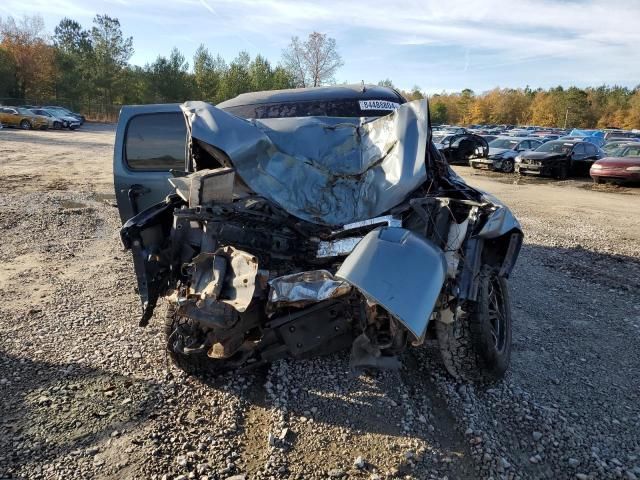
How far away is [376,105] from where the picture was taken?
5.19 m

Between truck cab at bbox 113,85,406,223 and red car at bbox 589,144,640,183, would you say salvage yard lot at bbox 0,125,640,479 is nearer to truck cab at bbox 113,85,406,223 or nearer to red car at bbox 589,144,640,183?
truck cab at bbox 113,85,406,223

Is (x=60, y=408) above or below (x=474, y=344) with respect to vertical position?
below

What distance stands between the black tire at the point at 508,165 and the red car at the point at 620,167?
345 cm

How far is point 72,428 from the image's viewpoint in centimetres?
276

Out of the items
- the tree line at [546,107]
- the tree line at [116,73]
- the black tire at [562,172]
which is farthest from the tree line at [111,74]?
the black tire at [562,172]

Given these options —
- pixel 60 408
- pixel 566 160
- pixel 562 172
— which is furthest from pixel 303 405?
pixel 566 160

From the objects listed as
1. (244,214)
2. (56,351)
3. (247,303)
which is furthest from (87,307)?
(247,303)

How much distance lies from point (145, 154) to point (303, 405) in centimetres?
314

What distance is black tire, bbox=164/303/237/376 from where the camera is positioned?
3.18 m

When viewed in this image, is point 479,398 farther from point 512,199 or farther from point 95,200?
point 512,199

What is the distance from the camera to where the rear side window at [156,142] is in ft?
16.0

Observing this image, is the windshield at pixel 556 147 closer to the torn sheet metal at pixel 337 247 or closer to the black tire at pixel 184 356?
the torn sheet metal at pixel 337 247

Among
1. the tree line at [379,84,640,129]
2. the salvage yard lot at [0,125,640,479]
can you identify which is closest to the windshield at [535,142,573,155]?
the salvage yard lot at [0,125,640,479]

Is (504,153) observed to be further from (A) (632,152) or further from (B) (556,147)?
(A) (632,152)
